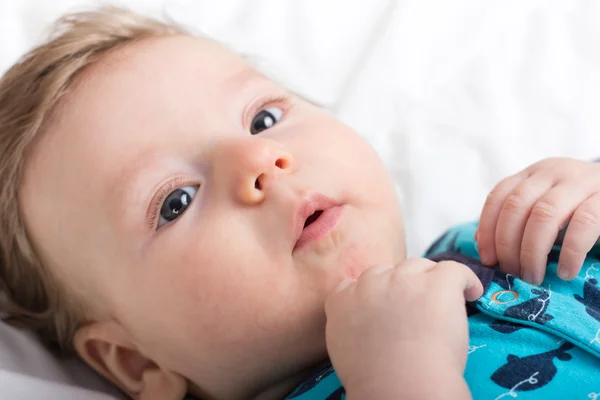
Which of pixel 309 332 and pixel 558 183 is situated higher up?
pixel 558 183

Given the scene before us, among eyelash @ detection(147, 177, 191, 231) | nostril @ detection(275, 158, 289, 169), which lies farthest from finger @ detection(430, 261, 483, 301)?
eyelash @ detection(147, 177, 191, 231)

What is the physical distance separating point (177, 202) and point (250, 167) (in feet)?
0.39

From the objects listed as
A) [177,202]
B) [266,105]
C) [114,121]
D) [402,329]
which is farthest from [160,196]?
[402,329]

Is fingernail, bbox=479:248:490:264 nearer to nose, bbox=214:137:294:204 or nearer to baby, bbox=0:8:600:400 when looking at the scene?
baby, bbox=0:8:600:400

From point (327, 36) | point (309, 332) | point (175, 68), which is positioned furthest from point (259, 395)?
point (327, 36)

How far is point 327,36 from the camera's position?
5.01 ft

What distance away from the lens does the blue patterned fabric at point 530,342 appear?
29.9 inches

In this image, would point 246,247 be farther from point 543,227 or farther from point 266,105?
point 543,227

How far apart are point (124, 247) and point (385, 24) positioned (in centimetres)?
89

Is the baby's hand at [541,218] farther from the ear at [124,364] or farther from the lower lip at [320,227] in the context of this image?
the ear at [124,364]

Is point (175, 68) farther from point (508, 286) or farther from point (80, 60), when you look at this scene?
point (508, 286)

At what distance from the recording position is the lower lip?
835 millimetres

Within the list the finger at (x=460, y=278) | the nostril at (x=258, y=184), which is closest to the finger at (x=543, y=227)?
the finger at (x=460, y=278)

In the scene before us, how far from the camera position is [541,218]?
0.89 meters
